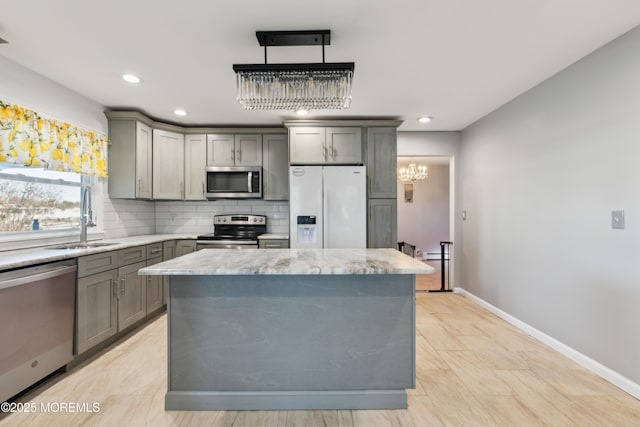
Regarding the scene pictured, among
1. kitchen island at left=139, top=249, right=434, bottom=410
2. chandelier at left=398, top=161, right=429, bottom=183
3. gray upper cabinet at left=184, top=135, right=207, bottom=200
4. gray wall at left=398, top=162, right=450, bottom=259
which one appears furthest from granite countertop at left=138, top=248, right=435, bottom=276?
gray wall at left=398, top=162, right=450, bottom=259

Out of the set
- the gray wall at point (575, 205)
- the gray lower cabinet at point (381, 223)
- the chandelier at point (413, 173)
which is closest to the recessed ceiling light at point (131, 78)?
the gray lower cabinet at point (381, 223)

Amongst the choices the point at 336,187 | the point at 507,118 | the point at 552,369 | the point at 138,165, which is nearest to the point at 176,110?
the point at 138,165

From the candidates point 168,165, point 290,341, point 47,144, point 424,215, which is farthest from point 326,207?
point 424,215

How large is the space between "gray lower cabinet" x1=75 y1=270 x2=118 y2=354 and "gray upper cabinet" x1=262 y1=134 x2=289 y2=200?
6.76ft

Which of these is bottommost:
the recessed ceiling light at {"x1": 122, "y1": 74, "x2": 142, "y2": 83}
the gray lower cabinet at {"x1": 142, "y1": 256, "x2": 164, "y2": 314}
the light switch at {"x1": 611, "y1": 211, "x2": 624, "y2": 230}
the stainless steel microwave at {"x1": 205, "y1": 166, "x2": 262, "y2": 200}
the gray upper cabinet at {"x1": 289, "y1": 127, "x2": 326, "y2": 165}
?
the gray lower cabinet at {"x1": 142, "y1": 256, "x2": 164, "y2": 314}

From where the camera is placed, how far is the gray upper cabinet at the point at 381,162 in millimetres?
4004

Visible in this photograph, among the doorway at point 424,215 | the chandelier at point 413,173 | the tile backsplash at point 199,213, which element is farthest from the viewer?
the doorway at point 424,215

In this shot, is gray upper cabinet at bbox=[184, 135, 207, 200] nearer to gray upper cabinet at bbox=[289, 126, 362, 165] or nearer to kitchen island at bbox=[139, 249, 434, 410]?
gray upper cabinet at bbox=[289, 126, 362, 165]

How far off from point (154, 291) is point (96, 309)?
86cm

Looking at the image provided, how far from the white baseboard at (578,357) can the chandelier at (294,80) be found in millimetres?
2647

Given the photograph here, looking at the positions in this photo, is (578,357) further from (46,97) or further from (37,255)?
(46,97)

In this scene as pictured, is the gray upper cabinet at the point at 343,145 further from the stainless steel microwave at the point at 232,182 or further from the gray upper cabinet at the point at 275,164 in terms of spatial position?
the stainless steel microwave at the point at 232,182

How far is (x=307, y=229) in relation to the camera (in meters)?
3.79

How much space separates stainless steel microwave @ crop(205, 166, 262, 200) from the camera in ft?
13.8
